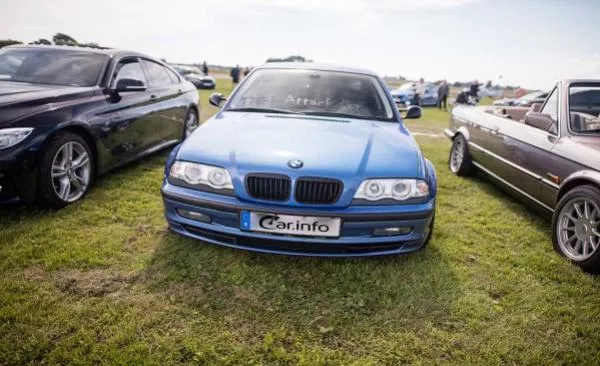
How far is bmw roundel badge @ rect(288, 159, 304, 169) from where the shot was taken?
2379 millimetres

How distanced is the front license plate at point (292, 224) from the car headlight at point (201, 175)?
0.26 meters

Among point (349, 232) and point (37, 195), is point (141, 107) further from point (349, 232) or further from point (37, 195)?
point (349, 232)

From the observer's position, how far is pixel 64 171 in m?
3.39

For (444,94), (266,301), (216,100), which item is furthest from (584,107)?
(444,94)

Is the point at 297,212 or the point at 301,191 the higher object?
the point at 301,191

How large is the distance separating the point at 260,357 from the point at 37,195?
2440 mm

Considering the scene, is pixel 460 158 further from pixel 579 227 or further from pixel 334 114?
pixel 334 114

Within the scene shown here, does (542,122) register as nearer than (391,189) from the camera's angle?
No

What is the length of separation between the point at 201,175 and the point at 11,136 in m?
1.61

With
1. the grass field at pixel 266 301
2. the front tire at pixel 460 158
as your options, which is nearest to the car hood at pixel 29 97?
the grass field at pixel 266 301

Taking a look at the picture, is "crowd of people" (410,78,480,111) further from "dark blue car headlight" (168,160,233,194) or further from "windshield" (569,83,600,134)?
"dark blue car headlight" (168,160,233,194)

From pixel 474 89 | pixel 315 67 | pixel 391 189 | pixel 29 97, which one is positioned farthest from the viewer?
A: pixel 474 89

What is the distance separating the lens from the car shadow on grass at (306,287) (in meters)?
2.17

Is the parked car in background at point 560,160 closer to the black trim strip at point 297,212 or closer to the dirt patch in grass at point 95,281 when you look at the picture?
the black trim strip at point 297,212
